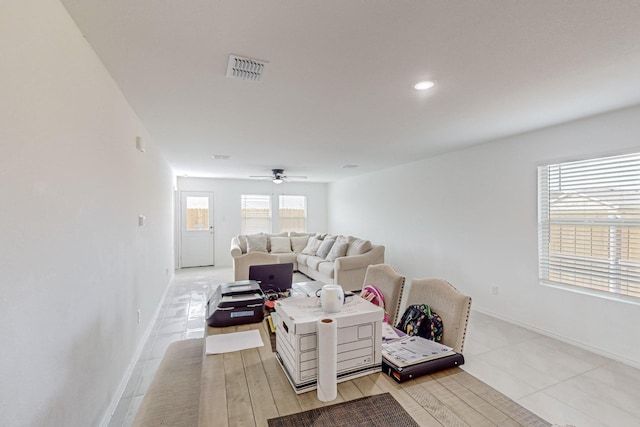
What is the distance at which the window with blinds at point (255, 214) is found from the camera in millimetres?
7918

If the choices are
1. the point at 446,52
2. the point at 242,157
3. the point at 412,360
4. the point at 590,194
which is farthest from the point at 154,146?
the point at 590,194

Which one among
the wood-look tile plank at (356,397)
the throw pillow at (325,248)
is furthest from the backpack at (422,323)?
the throw pillow at (325,248)

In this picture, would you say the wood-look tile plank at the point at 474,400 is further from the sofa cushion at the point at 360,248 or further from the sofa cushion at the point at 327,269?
the sofa cushion at the point at 360,248

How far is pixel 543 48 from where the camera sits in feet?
5.54

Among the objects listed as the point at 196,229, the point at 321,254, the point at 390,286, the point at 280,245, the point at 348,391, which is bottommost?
the point at 321,254

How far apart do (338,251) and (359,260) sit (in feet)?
2.04

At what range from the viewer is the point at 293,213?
8492 mm

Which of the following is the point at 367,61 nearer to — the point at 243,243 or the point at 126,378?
the point at 126,378

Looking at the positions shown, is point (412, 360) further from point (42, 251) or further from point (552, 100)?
point (552, 100)

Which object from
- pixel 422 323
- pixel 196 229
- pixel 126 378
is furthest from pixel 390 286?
pixel 196 229

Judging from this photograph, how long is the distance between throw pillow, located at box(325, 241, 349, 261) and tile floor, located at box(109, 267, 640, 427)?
2.40 meters

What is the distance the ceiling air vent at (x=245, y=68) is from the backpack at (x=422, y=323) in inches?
71.3

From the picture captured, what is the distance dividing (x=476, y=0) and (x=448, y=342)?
168cm

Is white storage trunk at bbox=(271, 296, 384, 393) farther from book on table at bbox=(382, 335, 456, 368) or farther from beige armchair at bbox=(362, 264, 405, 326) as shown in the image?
beige armchair at bbox=(362, 264, 405, 326)
